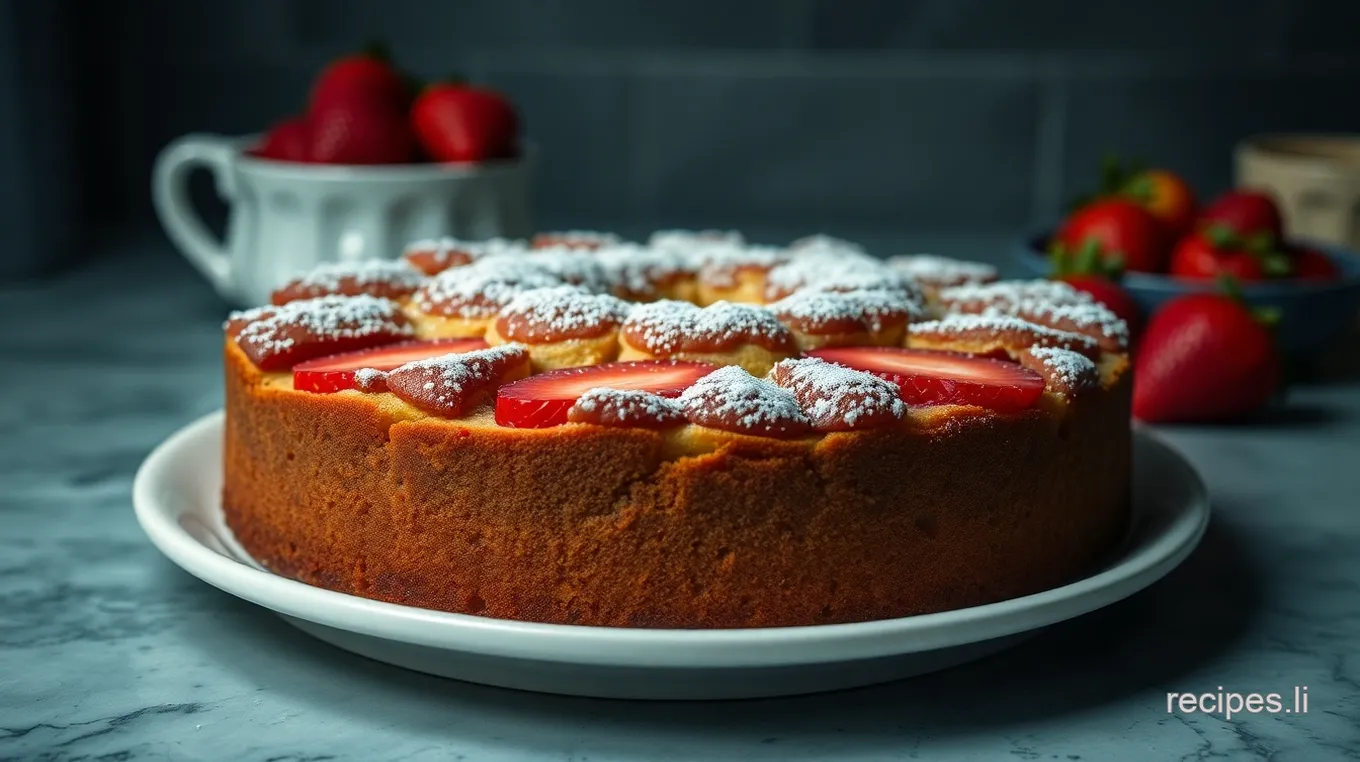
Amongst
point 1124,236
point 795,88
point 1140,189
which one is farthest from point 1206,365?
point 795,88

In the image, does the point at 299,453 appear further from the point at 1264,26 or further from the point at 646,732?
the point at 1264,26

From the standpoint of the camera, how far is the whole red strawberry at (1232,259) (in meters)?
2.03

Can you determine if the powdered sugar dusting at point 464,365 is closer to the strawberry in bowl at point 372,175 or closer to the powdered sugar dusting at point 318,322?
the powdered sugar dusting at point 318,322

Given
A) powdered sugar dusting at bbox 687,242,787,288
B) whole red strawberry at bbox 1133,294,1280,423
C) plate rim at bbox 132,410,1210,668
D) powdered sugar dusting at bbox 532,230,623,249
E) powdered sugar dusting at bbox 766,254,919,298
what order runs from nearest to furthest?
1. plate rim at bbox 132,410,1210,668
2. powdered sugar dusting at bbox 766,254,919,298
3. powdered sugar dusting at bbox 687,242,787,288
4. powdered sugar dusting at bbox 532,230,623,249
5. whole red strawberry at bbox 1133,294,1280,423

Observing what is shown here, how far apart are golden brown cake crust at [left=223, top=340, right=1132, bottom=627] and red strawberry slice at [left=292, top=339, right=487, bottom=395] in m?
0.03

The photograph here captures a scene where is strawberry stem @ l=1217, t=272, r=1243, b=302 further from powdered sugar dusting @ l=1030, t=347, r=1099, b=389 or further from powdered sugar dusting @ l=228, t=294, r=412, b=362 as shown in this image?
powdered sugar dusting @ l=228, t=294, r=412, b=362

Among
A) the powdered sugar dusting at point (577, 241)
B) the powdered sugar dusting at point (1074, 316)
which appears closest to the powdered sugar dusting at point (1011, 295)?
the powdered sugar dusting at point (1074, 316)

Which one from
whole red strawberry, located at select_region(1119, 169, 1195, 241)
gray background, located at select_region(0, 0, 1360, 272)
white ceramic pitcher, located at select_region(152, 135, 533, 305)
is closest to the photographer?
white ceramic pitcher, located at select_region(152, 135, 533, 305)

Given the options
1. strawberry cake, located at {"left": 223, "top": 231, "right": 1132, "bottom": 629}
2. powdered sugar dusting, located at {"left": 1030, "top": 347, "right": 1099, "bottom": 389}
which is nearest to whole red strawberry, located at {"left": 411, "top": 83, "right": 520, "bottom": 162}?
strawberry cake, located at {"left": 223, "top": 231, "right": 1132, "bottom": 629}

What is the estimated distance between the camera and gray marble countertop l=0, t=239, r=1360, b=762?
0.95 meters

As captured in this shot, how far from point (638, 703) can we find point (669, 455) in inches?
6.4

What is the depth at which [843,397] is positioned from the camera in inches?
39.8

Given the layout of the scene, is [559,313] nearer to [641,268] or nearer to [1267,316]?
[641,268]

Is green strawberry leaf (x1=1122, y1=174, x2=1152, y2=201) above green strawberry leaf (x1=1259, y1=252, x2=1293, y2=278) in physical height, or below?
above
